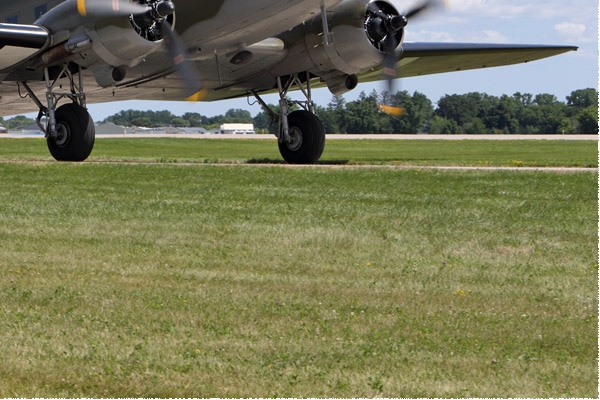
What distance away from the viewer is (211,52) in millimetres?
20625

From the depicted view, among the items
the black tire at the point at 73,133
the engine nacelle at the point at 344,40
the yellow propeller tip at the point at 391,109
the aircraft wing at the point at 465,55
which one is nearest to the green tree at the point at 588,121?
the aircraft wing at the point at 465,55

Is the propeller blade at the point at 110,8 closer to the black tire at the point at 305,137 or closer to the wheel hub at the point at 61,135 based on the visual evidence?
the wheel hub at the point at 61,135

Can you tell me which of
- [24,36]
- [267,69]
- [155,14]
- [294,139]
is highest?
[155,14]

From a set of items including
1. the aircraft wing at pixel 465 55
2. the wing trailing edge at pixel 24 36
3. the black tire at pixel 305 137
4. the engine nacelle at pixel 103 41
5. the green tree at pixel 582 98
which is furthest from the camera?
the green tree at pixel 582 98

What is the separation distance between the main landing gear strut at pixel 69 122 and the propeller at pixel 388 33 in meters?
7.05

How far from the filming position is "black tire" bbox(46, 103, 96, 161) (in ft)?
70.7

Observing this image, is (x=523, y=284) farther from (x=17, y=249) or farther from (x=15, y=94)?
(x=15, y=94)

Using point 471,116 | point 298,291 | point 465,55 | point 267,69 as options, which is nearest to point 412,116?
point 471,116

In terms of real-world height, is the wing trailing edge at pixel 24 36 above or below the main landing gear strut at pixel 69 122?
above

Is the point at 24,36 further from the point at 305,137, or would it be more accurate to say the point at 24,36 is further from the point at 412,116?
the point at 412,116

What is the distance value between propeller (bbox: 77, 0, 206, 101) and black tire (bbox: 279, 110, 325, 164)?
477 centimetres

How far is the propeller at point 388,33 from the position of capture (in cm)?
2081

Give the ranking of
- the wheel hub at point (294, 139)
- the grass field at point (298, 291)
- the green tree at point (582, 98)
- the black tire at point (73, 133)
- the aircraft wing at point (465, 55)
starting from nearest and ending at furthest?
1. the grass field at point (298, 291)
2. the black tire at point (73, 133)
3. the wheel hub at point (294, 139)
4. the aircraft wing at point (465, 55)
5. the green tree at point (582, 98)

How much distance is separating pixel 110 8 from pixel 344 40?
5.56 meters
